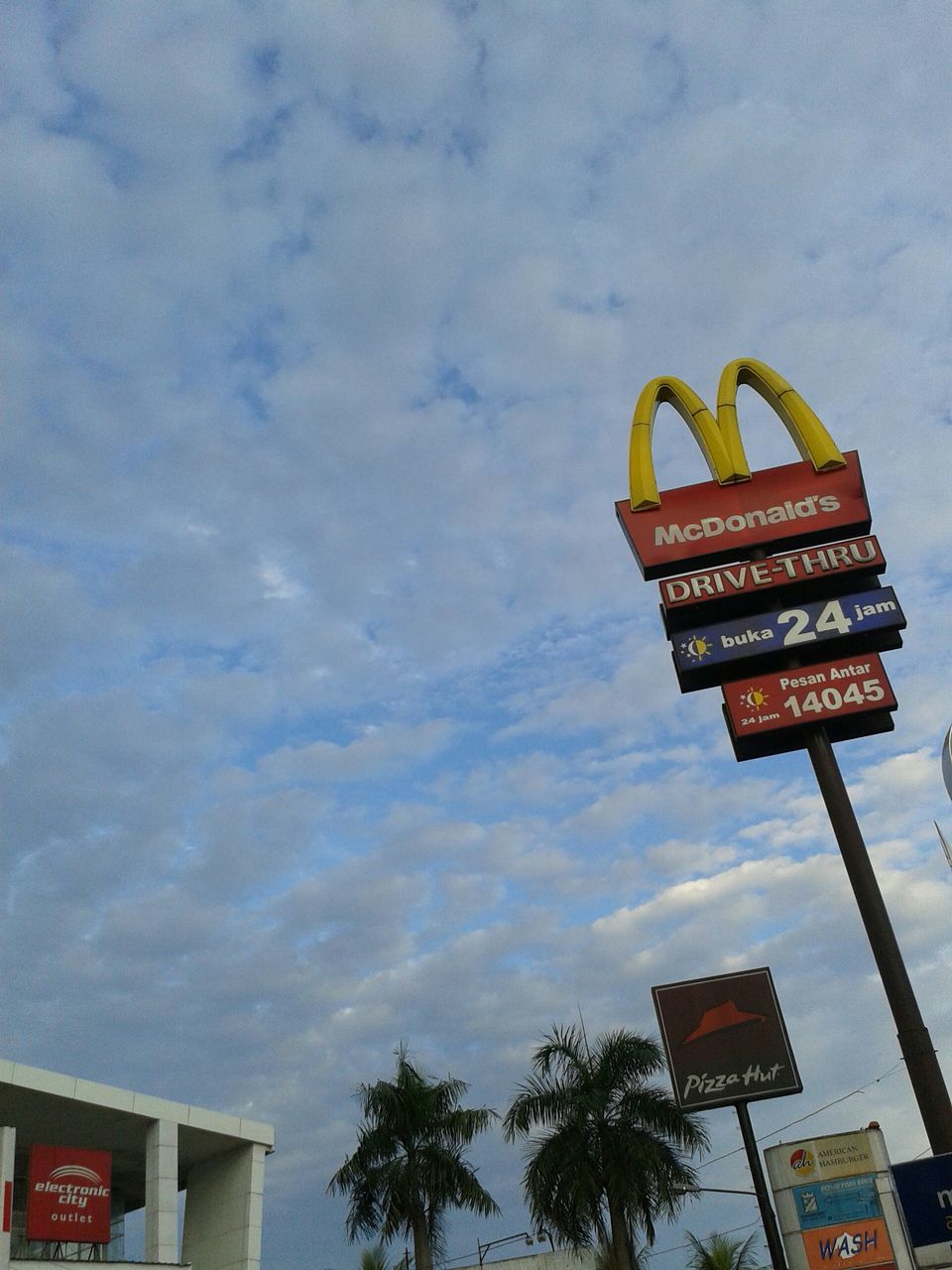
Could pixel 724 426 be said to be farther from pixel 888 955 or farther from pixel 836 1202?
pixel 836 1202

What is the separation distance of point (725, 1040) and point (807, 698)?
8.25 m

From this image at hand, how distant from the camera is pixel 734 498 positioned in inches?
1130

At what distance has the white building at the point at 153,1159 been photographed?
3319cm

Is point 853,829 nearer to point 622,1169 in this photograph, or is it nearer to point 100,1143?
point 622,1169

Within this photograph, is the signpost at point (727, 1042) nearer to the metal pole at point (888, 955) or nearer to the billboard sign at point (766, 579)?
the metal pole at point (888, 955)

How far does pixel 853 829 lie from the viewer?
25.2 metres

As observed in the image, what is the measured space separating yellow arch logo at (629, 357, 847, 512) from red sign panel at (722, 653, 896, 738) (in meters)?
5.24

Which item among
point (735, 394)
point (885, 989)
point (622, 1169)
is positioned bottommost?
point (622, 1169)

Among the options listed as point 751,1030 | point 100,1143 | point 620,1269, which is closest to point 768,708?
point 751,1030

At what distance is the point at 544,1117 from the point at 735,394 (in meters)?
19.8

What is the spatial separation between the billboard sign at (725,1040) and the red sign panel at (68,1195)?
21.7 meters

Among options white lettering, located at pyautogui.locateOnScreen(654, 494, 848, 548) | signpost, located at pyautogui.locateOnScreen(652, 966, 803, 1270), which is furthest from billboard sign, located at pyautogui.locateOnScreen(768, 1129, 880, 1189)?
white lettering, located at pyautogui.locateOnScreen(654, 494, 848, 548)

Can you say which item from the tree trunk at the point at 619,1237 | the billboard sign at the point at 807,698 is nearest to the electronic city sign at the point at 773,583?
the billboard sign at the point at 807,698

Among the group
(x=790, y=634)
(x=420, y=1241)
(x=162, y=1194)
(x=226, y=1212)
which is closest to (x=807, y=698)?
(x=790, y=634)
